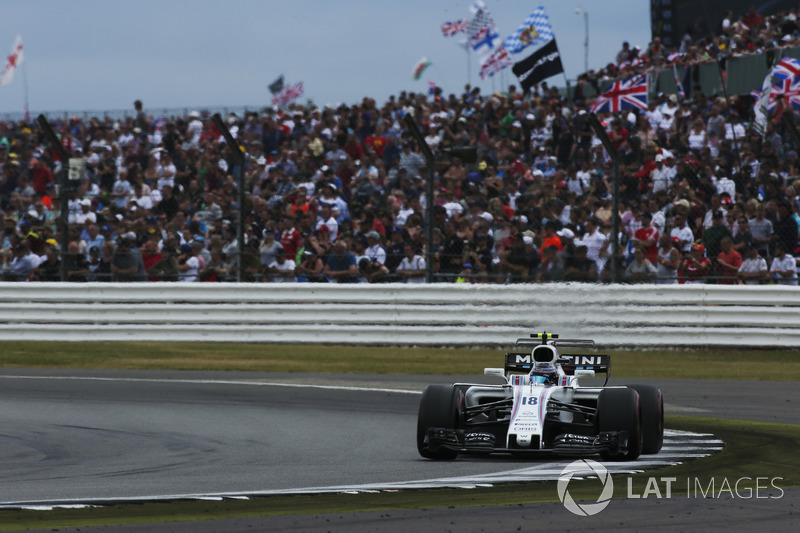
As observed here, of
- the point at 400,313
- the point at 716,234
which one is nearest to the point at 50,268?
the point at 400,313

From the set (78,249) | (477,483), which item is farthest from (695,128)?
(477,483)

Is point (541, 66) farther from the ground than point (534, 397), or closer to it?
farther from the ground

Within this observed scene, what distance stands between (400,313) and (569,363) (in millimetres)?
7591

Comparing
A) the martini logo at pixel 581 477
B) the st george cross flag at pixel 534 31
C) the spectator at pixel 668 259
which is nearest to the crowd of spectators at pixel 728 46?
the st george cross flag at pixel 534 31

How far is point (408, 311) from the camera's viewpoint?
1584cm

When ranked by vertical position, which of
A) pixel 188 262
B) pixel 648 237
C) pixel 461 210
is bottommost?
pixel 188 262

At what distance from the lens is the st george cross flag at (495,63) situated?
1164 inches

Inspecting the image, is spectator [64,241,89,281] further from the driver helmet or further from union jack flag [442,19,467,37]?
union jack flag [442,19,467,37]

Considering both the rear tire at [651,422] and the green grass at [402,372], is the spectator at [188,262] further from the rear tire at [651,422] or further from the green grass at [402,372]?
the rear tire at [651,422]

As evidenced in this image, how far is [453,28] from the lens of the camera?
34531 millimetres

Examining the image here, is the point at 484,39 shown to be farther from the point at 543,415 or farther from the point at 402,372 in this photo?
the point at 543,415

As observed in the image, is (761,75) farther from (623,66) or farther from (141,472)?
(141,472)

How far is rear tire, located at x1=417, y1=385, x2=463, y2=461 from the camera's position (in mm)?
7629

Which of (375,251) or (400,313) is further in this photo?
(375,251)
